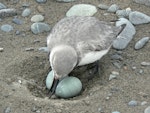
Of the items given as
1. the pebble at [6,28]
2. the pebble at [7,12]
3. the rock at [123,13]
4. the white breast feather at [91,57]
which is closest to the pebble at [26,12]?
the pebble at [7,12]

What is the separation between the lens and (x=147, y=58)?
655cm

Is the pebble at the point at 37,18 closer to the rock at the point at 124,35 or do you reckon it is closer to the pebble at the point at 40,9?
the pebble at the point at 40,9

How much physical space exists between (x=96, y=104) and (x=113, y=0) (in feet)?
8.21

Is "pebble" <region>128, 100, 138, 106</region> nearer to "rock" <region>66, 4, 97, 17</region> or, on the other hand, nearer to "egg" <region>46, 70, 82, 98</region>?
"egg" <region>46, 70, 82, 98</region>

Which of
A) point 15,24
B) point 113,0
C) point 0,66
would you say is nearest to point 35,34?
point 15,24

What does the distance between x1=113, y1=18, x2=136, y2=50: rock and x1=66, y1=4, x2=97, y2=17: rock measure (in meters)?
0.54

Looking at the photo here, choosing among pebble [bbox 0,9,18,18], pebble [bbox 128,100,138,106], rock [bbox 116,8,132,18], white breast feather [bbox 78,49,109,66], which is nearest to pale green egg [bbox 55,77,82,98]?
white breast feather [bbox 78,49,109,66]

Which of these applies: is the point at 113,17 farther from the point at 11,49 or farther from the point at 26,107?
the point at 26,107

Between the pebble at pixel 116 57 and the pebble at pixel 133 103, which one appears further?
the pebble at pixel 116 57

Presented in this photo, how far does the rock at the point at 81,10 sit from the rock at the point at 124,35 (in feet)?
1.79

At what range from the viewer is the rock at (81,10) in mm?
7344

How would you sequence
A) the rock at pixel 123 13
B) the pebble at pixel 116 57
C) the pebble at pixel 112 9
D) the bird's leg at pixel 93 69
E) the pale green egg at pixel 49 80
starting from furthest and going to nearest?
the pebble at pixel 112 9 → the rock at pixel 123 13 → the pebble at pixel 116 57 → the bird's leg at pixel 93 69 → the pale green egg at pixel 49 80

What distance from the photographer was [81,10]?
7352mm

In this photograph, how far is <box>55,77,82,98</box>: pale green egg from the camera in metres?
5.74
